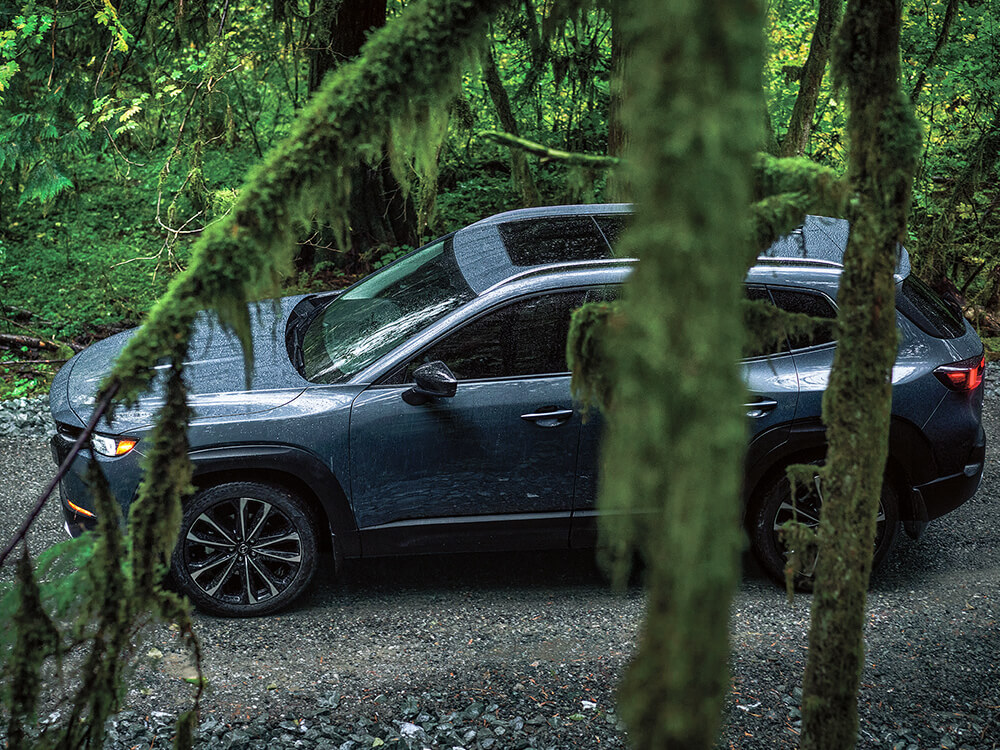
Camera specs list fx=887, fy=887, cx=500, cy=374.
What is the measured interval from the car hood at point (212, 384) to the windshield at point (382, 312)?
0.56 feet

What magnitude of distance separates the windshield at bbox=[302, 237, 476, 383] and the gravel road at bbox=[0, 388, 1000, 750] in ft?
4.44

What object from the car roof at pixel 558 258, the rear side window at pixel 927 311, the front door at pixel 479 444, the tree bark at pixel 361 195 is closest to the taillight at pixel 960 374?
the rear side window at pixel 927 311

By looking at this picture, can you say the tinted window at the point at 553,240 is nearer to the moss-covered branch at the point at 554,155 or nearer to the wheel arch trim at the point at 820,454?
the wheel arch trim at the point at 820,454

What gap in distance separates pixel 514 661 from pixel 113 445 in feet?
7.70

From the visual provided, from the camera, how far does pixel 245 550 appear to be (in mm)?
4754

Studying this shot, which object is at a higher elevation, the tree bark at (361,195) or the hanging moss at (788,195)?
the tree bark at (361,195)

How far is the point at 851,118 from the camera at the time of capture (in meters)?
2.43

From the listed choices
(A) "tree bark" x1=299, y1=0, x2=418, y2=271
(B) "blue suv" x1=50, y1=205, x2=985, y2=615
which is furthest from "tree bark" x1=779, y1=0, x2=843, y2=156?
(B) "blue suv" x1=50, y1=205, x2=985, y2=615

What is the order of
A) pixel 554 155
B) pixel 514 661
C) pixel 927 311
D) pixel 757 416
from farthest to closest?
pixel 927 311 < pixel 757 416 < pixel 514 661 < pixel 554 155

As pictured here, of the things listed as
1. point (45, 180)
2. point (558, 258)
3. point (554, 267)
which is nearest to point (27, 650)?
point (554, 267)

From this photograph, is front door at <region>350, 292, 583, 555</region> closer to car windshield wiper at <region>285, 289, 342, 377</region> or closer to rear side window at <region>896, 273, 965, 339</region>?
car windshield wiper at <region>285, 289, 342, 377</region>

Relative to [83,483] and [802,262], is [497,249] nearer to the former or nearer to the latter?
[802,262]

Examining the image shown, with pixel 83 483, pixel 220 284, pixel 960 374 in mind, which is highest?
pixel 220 284

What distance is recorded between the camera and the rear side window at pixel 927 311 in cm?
500
